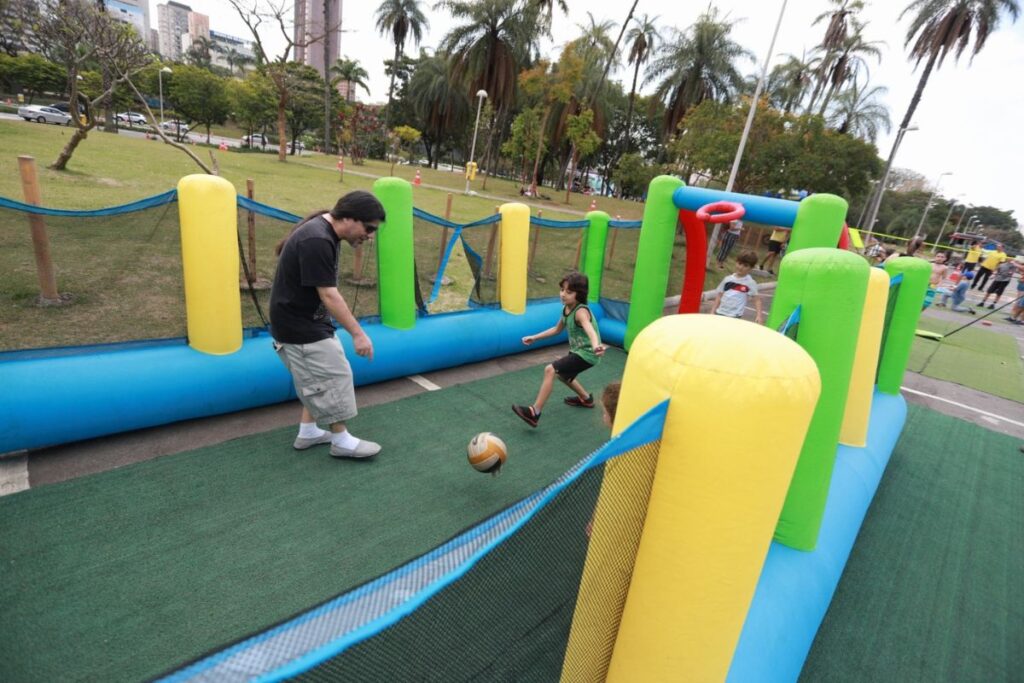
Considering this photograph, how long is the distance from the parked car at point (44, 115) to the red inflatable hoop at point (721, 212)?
42248mm

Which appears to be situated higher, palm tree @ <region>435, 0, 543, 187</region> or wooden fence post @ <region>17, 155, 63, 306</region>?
palm tree @ <region>435, 0, 543, 187</region>

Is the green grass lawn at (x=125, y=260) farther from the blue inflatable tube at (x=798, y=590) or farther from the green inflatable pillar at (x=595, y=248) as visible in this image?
the blue inflatable tube at (x=798, y=590)

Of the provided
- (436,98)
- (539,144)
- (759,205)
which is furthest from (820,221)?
(436,98)

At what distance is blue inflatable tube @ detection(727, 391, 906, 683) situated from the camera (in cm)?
208

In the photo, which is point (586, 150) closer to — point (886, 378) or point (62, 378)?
point (886, 378)

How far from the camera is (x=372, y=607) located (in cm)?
102

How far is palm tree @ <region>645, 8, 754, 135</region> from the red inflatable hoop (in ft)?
88.6

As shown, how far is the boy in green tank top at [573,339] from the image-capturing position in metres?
4.39

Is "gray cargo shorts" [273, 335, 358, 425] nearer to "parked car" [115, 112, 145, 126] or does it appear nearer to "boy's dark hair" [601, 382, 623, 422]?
"boy's dark hair" [601, 382, 623, 422]

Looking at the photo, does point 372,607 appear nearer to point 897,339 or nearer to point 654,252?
point 897,339

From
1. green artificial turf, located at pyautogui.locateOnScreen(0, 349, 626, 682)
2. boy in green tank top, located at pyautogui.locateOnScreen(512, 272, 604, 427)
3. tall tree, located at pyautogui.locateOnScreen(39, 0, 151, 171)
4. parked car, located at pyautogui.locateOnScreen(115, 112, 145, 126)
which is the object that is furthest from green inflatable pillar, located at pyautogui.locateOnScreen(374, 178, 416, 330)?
parked car, located at pyautogui.locateOnScreen(115, 112, 145, 126)

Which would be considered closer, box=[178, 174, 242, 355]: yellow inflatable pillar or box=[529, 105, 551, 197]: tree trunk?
box=[178, 174, 242, 355]: yellow inflatable pillar

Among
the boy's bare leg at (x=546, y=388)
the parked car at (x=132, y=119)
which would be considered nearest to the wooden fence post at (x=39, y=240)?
the boy's bare leg at (x=546, y=388)

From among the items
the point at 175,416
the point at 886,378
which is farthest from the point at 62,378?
the point at 886,378
